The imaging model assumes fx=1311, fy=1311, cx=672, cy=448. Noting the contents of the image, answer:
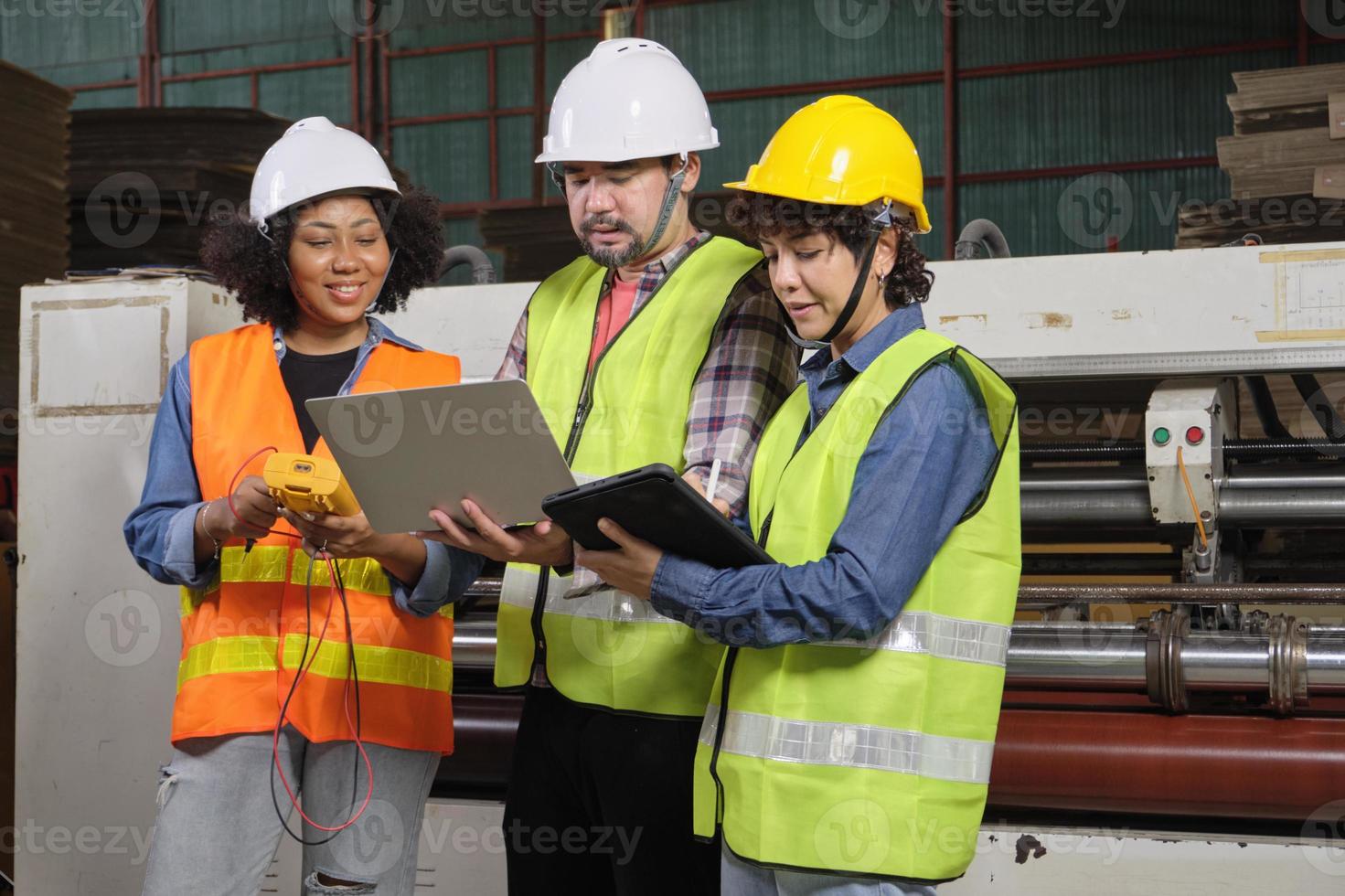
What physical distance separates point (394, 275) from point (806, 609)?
3.49 ft

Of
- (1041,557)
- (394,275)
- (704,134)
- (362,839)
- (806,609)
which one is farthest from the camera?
(1041,557)

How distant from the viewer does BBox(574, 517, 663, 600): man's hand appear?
1.53 metres

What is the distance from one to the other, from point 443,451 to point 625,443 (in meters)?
0.28

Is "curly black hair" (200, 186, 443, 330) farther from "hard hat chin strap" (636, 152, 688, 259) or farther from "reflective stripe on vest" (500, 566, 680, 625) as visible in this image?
"reflective stripe on vest" (500, 566, 680, 625)

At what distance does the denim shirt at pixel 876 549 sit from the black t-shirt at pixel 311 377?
650mm

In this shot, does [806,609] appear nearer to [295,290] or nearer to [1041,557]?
[295,290]

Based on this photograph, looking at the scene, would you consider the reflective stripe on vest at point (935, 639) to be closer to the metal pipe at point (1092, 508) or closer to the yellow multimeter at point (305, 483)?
the yellow multimeter at point (305, 483)

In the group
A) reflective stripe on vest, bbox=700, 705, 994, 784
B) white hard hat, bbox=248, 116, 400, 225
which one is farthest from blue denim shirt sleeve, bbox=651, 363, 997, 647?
white hard hat, bbox=248, 116, 400, 225

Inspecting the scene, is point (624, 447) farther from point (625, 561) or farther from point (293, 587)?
point (293, 587)

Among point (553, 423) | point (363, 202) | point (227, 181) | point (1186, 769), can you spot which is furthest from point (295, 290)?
point (227, 181)

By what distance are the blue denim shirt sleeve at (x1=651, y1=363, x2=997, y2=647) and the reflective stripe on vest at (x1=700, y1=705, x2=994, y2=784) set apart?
0.33 feet

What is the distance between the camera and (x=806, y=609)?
4.62 ft

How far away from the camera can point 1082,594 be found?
2.48 meters

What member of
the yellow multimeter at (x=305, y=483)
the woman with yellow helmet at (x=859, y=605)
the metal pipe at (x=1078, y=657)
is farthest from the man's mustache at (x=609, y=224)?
the metal pipe at (x=1078, y=657)
